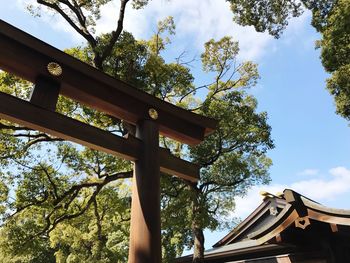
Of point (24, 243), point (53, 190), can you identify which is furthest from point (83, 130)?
point (24, 243)

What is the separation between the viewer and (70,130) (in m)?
3.31

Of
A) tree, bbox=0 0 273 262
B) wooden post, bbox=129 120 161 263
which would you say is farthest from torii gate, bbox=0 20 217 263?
tree, bbox=0 0 273 262

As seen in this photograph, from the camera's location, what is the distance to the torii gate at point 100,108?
3.14 metres

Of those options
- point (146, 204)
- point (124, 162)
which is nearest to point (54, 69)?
point (146, 204)

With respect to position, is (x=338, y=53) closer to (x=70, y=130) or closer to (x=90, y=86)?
(x=90, y=86)

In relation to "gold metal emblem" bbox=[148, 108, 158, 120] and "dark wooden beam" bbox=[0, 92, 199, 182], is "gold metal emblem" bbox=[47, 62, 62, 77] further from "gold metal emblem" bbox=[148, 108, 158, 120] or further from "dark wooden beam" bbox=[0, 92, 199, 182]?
"gold metal emblem" bbox=[148, 108, 158, 120]

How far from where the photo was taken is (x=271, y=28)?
12203mm

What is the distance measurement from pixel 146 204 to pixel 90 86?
1597 mm

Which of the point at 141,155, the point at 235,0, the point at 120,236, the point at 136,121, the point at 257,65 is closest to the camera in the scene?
the point at 141,155

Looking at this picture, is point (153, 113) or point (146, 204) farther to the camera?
point (153, 113)

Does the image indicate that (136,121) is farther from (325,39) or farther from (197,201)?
(325,39)

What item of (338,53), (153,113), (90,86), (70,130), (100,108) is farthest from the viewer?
(338,53)

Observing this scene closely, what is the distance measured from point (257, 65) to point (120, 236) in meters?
14.4

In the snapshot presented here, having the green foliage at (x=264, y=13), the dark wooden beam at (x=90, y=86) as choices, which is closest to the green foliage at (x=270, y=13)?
the green foliage at (x=264, y=13)
